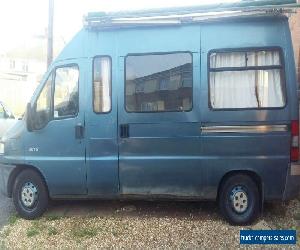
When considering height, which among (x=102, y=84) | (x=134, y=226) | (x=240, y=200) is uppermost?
(x=102, y=84)

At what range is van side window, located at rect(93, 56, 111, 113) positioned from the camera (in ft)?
20.4

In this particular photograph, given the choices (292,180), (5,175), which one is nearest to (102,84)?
(5,175)

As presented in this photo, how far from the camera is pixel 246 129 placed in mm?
5945

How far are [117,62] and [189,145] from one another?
1556mm

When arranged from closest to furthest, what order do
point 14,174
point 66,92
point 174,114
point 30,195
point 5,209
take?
1. point 174,114
2. point 66,92
3. point 30,195
4. point 14,174
5. point 5,209

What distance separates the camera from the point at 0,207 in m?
7.26

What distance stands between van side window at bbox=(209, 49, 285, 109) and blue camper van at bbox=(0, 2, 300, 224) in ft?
0.04

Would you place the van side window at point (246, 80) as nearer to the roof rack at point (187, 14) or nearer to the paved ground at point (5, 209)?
the roof rack at point (187, 14)

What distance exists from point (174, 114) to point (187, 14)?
139 cm

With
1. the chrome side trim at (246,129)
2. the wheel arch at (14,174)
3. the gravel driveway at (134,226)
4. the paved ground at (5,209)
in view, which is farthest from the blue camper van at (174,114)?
the paved ground at (5,209)

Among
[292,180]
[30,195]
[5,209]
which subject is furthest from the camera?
[5,209]

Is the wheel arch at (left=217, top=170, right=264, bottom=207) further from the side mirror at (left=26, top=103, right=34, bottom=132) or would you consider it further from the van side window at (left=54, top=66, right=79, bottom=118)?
the side mirror at (left=26, top=103, right=34, bottom=132)

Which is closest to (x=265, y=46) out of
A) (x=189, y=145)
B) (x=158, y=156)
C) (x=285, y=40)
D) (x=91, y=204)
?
(x=285, y=40)

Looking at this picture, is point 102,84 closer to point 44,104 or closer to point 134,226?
point 44,104
